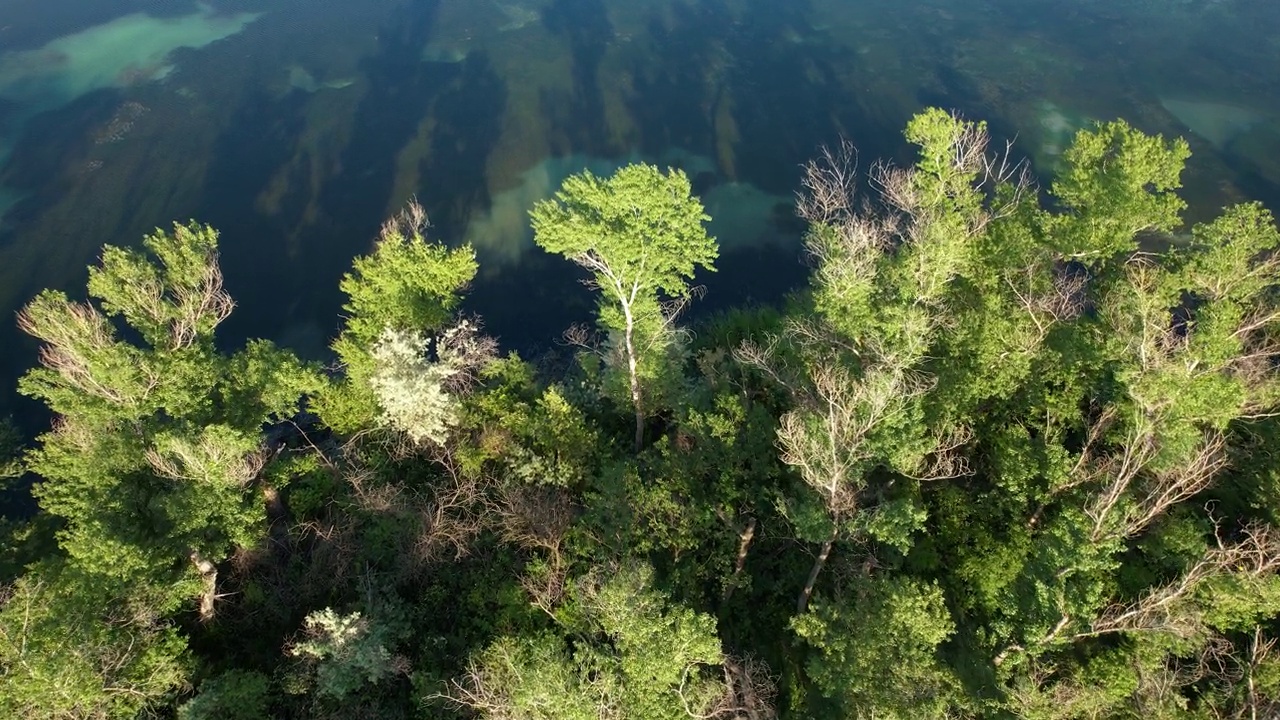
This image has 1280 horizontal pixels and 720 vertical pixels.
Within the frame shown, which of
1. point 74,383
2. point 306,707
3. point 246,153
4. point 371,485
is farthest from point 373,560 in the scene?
point 246,153

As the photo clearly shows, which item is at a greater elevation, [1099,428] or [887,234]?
[887,234]

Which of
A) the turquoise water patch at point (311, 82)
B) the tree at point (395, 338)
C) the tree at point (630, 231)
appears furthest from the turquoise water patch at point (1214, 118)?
the turquoise water patch at point (311, 82)

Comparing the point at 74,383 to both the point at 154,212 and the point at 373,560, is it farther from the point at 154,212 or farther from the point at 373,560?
the point at 154,212

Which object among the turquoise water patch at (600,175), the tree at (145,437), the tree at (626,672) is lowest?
the turquoise water patch at (600,175)

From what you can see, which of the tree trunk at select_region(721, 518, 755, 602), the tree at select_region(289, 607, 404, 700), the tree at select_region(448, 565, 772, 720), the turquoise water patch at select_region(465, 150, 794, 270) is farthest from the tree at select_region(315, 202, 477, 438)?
the tree trunk at select_region(721, 518, 755, 602)

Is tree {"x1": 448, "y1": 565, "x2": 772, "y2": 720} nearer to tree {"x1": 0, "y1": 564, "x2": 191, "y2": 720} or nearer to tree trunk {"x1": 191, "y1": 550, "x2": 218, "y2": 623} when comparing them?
tree {"x1": 0, "y1": 564, "x2": 191, "y2": 720}

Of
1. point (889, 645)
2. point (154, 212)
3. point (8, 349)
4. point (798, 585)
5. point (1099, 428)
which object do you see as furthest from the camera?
point (154, 212)

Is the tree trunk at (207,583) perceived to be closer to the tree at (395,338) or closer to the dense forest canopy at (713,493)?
the dense forest canopy at (713,493)
